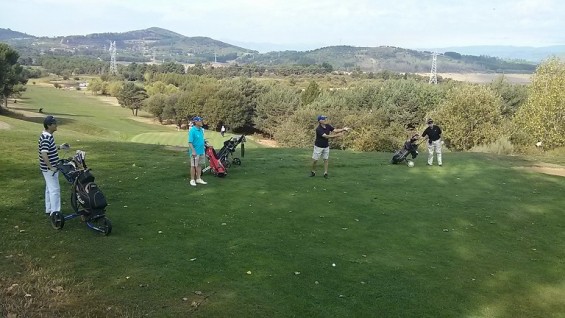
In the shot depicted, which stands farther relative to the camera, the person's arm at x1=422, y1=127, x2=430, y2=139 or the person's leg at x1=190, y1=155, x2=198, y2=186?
the person's arm at x1=422, y1=127, x2=430, y2=139

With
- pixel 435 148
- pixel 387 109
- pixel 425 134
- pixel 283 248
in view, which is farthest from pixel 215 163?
pixel 387 109

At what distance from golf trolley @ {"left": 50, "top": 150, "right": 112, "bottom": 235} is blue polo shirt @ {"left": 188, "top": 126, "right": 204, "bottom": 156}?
4641 millimetres

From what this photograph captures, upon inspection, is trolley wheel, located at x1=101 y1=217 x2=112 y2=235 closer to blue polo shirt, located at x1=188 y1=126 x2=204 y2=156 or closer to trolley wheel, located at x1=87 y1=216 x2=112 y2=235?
trolley wheel, located at x1=87 y1=216 x2=112 y2=235

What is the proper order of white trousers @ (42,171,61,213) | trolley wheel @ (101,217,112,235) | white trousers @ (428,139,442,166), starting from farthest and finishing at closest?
white trousers @ (428,139,442,166), white trousers @ (42,171,61,213), trolley wheel @ (101,217,112,235)

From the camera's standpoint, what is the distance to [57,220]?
1023 cm

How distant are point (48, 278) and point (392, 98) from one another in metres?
68.1

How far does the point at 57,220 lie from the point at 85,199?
86 centimetres

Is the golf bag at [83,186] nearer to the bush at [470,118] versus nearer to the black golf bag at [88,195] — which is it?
the black golf bag at [88,195]

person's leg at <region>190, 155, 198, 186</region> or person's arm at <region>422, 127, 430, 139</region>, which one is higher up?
person's arm at <region>422, 127, 430, 139</region>

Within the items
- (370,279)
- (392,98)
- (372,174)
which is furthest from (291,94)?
(370,279)

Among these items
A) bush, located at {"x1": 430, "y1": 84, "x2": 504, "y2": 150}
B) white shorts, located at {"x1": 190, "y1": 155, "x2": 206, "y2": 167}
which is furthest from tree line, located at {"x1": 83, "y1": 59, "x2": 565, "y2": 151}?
white shorts, located at {"x1": 190, "y1": 155, "x2": 206, "y2": 167}

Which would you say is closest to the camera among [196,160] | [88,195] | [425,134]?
[88,195]

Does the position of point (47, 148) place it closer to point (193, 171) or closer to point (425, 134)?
point (193, 171)

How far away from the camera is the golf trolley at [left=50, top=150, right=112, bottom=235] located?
1008 cm
